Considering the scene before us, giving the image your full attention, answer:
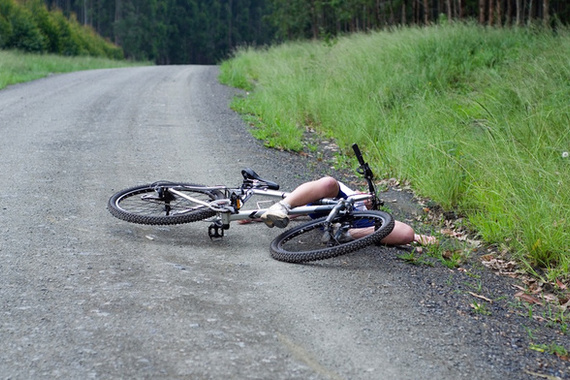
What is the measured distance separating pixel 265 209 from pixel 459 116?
4.87 meters

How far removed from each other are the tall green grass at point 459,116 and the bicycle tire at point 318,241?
60.9 inches

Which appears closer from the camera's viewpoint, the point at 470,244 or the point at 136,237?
the point at 136,237

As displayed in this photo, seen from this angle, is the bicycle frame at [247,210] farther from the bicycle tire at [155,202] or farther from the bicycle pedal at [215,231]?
the bicycle tire at [155,202]

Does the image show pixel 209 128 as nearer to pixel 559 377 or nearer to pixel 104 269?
pixel 104 269

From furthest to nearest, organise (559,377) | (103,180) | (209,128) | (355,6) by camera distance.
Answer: (355,6)
(209,128)
(103,180)
(559,377)

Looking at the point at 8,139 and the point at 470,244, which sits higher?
the point at 8,139

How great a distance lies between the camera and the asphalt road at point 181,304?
3678 mm

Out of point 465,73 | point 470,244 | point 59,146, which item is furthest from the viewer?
point 465,73

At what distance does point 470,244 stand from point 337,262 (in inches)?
69.3

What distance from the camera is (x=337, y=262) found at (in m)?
5.52

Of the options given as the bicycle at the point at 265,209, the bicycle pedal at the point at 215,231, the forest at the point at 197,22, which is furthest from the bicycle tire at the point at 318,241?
the forest at the point at 197,22

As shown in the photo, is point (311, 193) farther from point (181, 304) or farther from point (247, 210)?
point (181, 304)

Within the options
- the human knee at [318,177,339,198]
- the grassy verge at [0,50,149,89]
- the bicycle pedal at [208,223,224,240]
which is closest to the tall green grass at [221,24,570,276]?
the human knee at [318,177,339,198]

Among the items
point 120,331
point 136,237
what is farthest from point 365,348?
point 136,237
